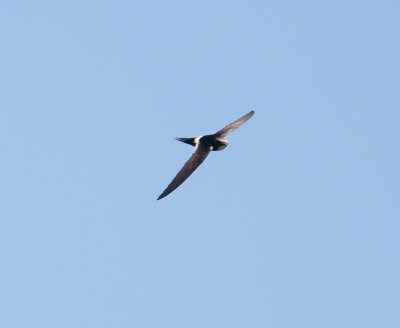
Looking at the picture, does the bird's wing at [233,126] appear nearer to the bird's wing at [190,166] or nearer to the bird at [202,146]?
the bird at [202,146]

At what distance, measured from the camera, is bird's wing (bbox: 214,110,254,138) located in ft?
112

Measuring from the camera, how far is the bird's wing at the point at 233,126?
112ft

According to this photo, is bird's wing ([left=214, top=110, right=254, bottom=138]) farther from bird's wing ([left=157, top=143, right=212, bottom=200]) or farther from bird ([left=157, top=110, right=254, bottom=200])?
bird's wing ([left=157, top=143, right=212, bottom=200])

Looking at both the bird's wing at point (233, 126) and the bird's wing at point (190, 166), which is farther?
the bird's wing at point (233, 126)

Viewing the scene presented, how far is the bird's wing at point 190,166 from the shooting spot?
29.5 metres

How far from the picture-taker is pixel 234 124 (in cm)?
3497

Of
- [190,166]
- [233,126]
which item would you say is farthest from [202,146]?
[233,126]

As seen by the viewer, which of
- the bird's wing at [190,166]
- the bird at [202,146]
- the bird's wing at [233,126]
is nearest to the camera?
the bird's wing at [190,166]

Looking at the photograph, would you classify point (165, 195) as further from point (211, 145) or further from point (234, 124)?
point (234, 124)

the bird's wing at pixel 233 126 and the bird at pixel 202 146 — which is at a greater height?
the bird's wing at pixel 233 126

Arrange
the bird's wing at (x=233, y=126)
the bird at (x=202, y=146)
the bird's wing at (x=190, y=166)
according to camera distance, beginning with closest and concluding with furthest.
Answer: the bird's wing at (x=190, y=166), the bird at (x=202, y=146), the bird's wing at (x=233, y=126)

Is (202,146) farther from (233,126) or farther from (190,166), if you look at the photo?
(233,126)

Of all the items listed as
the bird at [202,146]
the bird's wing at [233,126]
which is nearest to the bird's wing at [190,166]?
the bird at [202,146]

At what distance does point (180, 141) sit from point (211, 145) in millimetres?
1612
